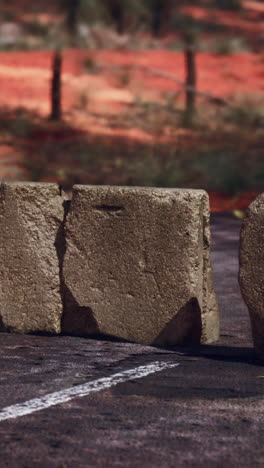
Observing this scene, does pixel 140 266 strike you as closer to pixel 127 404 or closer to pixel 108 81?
pixel 127 404

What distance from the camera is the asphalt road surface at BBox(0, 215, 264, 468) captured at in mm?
4250

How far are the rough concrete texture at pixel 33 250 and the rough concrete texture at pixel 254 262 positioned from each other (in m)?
1.37

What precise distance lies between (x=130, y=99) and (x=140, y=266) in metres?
23.0

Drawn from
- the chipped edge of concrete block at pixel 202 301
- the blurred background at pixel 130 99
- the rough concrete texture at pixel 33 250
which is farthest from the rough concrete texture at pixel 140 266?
the blurred background at pixel 130 99

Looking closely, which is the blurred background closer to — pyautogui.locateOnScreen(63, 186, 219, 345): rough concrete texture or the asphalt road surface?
pyautogui.locateOnScreen(63, 186, 219, 345): rough concrete texture

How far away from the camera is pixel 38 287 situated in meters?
6.66

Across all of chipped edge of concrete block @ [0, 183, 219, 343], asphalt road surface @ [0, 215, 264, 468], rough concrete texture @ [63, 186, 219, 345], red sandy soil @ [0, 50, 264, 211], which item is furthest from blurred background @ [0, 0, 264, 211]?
asphalt road surface @ [0, 215, 264, 468]

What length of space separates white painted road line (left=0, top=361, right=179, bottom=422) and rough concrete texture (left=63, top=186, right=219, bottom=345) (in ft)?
1.82

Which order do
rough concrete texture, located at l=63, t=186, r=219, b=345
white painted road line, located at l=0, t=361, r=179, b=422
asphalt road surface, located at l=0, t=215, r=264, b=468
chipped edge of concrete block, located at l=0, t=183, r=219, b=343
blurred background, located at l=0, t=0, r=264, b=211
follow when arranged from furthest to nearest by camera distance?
1. blurred background, located at l=0, t=0, r=264, b=211
2. chipped edge of concrete block, located at l=0, t=183, r=219, b=343
3. rough concrete texture, located at l=63, t=186, r=219, b=345
4. white painted road line, located at l=0, t=361, r=179, b=422
5. asphalt road surface, located at l=0, t=215, r=264, b=468

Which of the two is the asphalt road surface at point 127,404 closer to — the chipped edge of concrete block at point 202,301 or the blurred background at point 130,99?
the chipped edge of concrete block at point 202,301

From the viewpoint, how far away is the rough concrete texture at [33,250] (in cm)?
664

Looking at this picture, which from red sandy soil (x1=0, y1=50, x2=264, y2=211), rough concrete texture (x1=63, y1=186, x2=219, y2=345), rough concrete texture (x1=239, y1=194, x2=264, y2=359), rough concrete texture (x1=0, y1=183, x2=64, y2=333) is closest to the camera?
rough concrete texture (x1=239, y1=194, x2=264, y2=359)

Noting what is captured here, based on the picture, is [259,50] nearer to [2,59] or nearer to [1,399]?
[2,59]

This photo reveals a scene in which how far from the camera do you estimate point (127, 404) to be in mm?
4980
